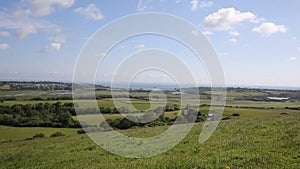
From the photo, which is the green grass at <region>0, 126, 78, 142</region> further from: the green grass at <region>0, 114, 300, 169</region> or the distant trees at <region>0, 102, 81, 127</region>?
the green grass at <region>0, 114, 300, 169</region>

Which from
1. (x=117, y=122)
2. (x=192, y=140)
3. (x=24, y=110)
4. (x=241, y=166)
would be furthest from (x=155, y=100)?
(x=24, y=110)

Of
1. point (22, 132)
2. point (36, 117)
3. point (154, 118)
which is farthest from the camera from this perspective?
point (36, 117)

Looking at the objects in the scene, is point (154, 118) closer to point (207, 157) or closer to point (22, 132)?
point (207, 157)

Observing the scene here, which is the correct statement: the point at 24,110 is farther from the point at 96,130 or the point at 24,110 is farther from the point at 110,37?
the point at 110,37

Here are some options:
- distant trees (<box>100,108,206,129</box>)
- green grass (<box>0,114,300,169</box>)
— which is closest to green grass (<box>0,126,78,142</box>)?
distant trees (<box>100,108,206,129</box>)

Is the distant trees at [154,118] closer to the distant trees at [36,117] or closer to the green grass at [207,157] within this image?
the distant trees at [36,117]

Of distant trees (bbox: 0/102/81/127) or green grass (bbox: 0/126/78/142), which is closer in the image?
green grass (bbox: 0/126/78/142)

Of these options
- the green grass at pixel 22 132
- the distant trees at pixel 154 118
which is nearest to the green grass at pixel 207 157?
the distant trees at pixel 154 118

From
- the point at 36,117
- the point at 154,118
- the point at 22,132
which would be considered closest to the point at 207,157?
the point at 154,118

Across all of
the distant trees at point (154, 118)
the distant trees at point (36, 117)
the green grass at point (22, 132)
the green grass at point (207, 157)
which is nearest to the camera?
the green grass at point (207, 157)

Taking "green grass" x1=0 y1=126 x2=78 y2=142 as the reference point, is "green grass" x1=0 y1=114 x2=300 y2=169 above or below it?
above

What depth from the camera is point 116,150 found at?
16578 mm

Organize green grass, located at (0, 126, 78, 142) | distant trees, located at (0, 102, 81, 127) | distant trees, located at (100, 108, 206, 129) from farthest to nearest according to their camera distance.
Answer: distant trees, located at (0, 102, 81, 127)
green grass, located at (0, 126, 78, 142)
distant trees, located at (100, 108, 206, 129)

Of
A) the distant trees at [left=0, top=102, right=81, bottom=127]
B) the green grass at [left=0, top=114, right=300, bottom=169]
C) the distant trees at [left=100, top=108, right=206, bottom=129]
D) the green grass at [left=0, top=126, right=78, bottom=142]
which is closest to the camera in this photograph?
the green grass at [left=0, top=114, right=300, bottom=169]
